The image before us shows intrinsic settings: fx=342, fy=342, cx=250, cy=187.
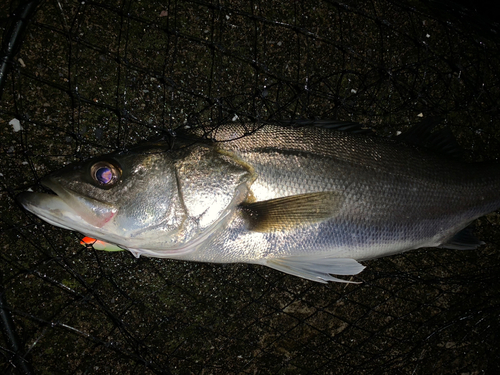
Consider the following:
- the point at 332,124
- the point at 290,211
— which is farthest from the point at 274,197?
the point at 332,124

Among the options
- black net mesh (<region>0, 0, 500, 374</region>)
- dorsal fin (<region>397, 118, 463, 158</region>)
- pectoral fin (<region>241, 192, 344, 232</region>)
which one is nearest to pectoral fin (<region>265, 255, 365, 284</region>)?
pectoral fin (<region>241, 192, 344, 232</region>)

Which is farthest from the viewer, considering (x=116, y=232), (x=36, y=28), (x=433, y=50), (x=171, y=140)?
(x=433, y=50)

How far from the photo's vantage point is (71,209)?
156 centimetres

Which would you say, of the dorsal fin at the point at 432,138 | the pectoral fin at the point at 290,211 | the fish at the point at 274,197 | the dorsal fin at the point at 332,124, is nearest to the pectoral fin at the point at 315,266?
the fish at the point at 274,197

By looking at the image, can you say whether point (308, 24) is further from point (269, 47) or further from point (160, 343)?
point (160, 343)

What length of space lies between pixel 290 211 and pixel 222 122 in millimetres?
726

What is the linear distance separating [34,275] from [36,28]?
4.63ft

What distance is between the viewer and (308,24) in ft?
7.45

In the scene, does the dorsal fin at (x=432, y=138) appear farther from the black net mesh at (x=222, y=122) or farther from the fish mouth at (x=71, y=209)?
the fish mouth at (x=71, y=209)

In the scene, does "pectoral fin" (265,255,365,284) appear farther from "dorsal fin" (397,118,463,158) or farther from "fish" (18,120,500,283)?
"dorsal fin" (397,118,463,158)

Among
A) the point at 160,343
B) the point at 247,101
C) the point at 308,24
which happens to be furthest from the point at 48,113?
the point at 308,24

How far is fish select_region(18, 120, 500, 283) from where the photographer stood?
161 cm

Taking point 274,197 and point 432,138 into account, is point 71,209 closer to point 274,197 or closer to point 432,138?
point 274,197

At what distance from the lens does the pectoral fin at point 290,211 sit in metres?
1.73
